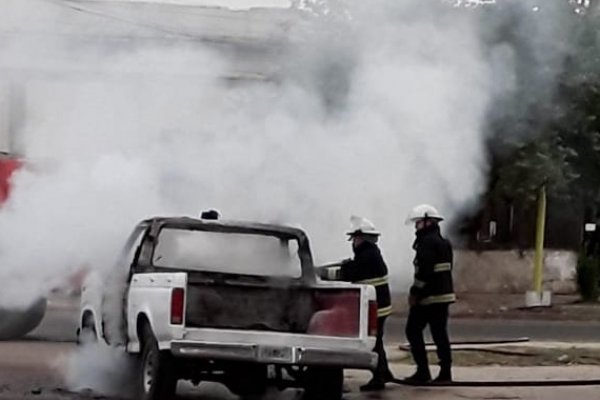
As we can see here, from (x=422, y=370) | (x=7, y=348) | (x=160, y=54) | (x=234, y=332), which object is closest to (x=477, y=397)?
(x=422, y=370)

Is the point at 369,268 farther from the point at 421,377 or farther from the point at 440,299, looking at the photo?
the point at 421,377

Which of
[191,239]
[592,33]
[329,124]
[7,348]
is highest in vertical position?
[592,33]

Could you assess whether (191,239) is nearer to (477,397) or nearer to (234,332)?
(234,332)

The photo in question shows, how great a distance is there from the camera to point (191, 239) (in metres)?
12.3

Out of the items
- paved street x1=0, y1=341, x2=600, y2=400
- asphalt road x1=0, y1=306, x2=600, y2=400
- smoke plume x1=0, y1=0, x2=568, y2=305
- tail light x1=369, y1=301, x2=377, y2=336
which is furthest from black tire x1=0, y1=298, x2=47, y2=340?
tail light x1=369, y1=301, x2=377, y2=336

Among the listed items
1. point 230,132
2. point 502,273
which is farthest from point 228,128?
point 502,273

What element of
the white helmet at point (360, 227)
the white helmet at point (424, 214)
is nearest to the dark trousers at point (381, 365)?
the white helmet at point (360, 227)

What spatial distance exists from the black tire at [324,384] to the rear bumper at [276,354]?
476 millimetres

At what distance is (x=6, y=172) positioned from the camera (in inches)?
656

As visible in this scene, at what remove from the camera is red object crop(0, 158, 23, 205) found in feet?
49.5

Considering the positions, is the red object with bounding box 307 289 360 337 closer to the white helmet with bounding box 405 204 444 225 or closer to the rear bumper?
the rear bumper

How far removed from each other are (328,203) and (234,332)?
3.29 m

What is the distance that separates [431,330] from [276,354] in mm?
2652

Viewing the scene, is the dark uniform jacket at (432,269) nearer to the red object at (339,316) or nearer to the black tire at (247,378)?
the red object at (339,316)
